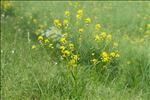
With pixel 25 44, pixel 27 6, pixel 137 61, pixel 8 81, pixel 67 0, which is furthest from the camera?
pixel 67 0

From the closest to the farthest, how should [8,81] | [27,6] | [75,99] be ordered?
[75,99] → [8,81] → [27,6]

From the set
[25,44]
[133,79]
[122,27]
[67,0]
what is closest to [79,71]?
[133,79]

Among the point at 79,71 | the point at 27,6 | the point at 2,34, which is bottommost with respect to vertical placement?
the point at 79,71

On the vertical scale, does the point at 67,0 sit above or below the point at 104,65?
above

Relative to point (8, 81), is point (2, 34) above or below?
above

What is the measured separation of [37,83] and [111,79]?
0.92 meters

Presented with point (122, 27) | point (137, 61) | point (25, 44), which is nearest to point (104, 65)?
point (137, 61)

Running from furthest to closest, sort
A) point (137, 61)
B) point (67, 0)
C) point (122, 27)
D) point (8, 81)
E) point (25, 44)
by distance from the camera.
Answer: point (67, 0) → point (122, 27) → point (25, 44) → point (137, 61) → point (8, 81)

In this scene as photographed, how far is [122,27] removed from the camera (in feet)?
23.0

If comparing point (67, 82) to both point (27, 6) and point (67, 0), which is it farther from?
point (67, 0)

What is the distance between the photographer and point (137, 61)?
4504 millimetres

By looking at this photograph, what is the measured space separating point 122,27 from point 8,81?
3315 mm

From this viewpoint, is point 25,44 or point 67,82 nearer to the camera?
point 67,82

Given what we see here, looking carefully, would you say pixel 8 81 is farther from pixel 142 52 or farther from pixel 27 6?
pixel 27 6
